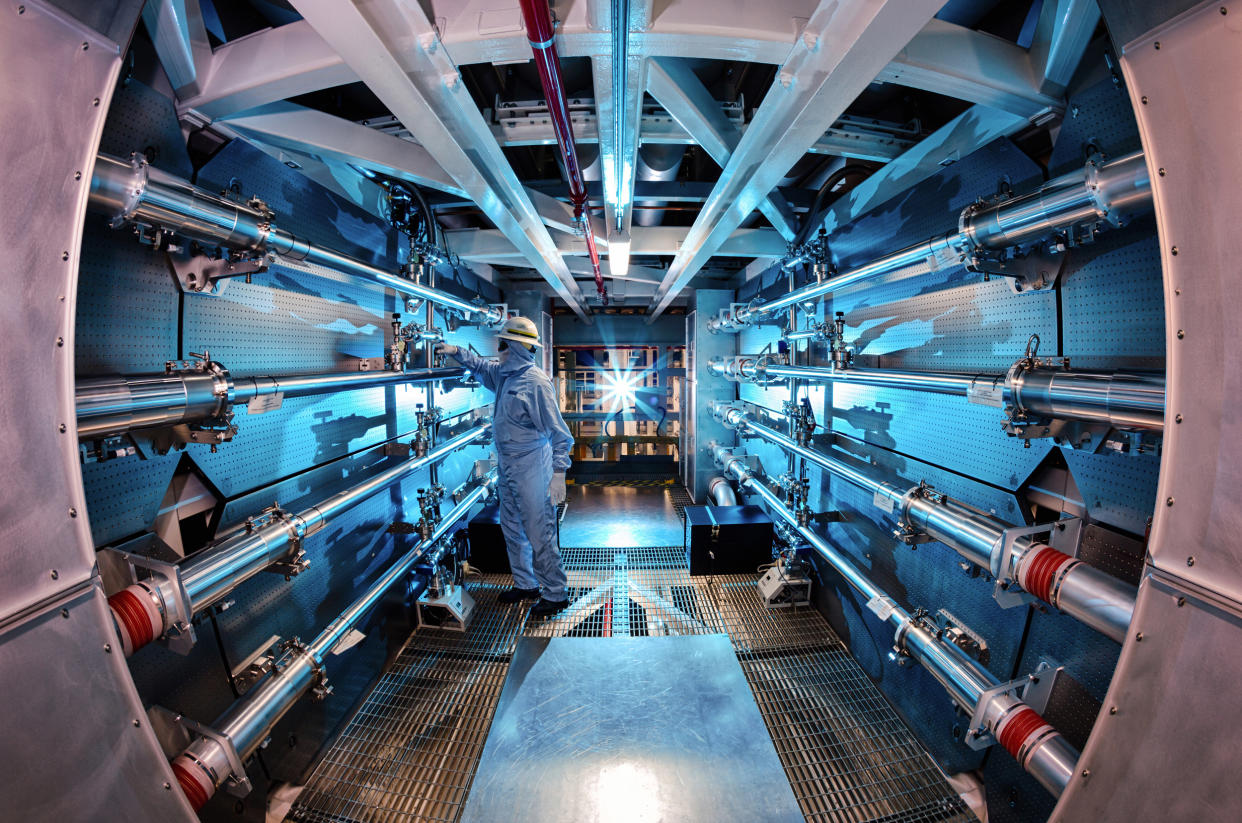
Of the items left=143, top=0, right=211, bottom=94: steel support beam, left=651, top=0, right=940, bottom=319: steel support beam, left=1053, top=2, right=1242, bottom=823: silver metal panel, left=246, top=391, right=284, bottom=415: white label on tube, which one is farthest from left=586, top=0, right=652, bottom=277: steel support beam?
left=246, top=391, right=284, bottom=415: white label on tube

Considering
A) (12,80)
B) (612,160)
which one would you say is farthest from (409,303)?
(12,80)

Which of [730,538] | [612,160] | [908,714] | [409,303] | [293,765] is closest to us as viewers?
[612,160]

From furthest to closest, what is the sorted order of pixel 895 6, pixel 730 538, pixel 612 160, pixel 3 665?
pixel 730 538 < pixel 612 160 < pixel 895 6 < pixel 3 665

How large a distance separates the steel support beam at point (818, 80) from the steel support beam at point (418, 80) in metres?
1.06

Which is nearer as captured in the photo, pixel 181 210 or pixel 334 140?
pixel 181 210

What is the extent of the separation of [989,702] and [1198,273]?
1472mm

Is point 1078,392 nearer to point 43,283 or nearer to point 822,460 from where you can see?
point 822,460

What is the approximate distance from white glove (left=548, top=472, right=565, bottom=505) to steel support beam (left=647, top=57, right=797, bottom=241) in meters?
2.60

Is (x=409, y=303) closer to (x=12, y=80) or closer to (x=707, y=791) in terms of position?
(x=12, y=80)

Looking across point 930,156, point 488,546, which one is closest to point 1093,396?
point 930,156

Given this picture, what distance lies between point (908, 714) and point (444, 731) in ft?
8.49

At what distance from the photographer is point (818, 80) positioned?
1.29m

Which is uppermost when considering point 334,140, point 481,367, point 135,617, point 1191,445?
point 334,140

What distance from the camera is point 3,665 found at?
812 millimetres
